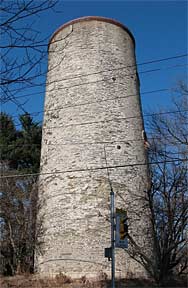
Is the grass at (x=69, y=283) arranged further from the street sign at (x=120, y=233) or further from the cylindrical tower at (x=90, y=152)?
the street sign at (x=120, y=233)

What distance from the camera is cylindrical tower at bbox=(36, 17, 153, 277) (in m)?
15.6

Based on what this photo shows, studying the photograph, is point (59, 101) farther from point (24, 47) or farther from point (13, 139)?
point (24, 47)

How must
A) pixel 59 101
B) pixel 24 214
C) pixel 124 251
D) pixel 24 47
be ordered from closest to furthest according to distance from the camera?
pixel 24 47, pixel 124 251, pixel 59 101, pixel 24 214

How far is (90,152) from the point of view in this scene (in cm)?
1655

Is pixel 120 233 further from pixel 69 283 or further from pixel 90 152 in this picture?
pixel 90 152

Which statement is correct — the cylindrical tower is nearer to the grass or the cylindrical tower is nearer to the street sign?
the grass

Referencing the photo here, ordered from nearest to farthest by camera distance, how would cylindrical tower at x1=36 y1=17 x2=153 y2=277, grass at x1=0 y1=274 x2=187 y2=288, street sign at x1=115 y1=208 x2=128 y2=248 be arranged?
street sign at x1=115 y1=208 x2=128 y2=248 < grass at x1=0 y1=274 x2=187 y2=288 < cylindrical tower at x1=36 y1=17 x2=153 y2=277

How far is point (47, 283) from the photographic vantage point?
1470cm

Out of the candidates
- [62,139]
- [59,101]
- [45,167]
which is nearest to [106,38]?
[59,101]

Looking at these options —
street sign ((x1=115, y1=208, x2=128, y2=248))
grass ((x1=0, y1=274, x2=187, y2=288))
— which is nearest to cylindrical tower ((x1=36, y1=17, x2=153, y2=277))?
grass ((x1=0, y1=274, x2=187, y2=288))

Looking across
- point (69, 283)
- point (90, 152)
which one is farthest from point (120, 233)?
point (90, 152)

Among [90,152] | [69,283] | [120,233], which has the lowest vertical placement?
[69,283]

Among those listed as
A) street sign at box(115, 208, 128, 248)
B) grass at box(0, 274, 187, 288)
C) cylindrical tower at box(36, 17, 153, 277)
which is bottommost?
grass at box(0, 274, 187, 288)

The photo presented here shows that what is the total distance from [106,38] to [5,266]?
36.6 ft
